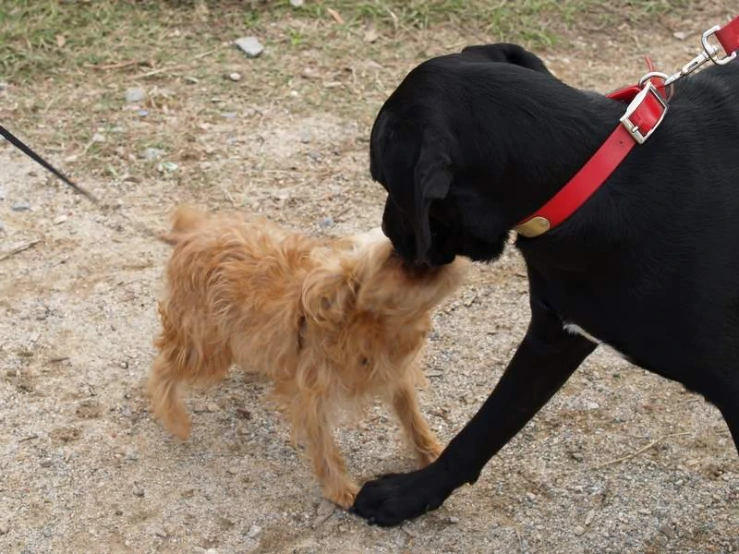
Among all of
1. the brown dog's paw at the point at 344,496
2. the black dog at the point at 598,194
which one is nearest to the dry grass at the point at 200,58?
the brown dog's paw at the point at 344,496

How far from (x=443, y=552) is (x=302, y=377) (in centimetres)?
73

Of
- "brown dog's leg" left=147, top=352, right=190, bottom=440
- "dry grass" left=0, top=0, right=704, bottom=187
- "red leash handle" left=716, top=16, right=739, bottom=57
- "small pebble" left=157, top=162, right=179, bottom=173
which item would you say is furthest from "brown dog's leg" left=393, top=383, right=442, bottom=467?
"small pebble" left=157, top=162, right=179, bottom=173

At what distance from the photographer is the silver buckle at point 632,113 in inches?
106

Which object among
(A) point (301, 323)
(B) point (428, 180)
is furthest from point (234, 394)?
(B) point (428, 180)

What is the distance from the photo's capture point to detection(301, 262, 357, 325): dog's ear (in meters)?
3.38

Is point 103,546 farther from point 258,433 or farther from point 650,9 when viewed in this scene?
point 650,9

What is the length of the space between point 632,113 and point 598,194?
214 millimetres

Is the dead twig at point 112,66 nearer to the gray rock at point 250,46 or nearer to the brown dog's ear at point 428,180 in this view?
the gray rock at point 250,46

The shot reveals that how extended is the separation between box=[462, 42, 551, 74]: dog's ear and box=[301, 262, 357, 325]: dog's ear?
0.78m

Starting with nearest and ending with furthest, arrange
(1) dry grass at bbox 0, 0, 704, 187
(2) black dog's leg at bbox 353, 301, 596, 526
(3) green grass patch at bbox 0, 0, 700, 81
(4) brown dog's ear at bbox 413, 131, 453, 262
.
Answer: (4) brown dog's ear at bbox 413, 131, 453, 262
(2) black dog's leg at bbox 353, 301, 596, 526
(1) dry grass at bbox 0, 0, 704, 187
(3) green grass patch at bbox 0, 0, 700, 81

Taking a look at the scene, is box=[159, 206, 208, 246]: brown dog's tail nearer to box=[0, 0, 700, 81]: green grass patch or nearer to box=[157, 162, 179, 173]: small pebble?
box=[157, 162, 179, 173]: small pebble

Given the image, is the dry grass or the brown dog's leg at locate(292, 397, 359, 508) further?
the dry grass

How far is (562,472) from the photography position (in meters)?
3.86

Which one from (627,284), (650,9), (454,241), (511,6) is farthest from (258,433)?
(650,9)
